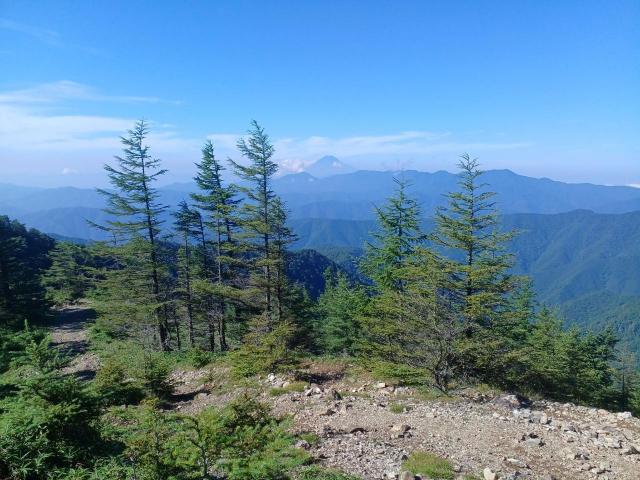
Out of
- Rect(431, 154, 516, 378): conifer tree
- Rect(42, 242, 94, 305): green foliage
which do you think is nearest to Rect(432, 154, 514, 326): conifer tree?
Rect(431, 154, 516, 378): conifer tree

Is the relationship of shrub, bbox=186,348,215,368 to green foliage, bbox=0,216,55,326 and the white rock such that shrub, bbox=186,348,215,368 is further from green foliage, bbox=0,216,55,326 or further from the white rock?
the white rock

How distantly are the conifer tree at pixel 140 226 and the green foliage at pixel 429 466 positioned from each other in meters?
15.8

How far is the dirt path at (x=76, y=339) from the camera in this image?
2165 centimetres

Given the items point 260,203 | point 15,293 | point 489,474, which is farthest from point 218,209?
point 489,474

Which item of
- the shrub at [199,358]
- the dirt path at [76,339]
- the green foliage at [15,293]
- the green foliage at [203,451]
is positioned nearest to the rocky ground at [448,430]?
the green foliage at [203,451]

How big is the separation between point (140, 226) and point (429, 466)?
1841cm

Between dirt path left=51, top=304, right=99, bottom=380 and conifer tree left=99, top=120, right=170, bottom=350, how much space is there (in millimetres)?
4059

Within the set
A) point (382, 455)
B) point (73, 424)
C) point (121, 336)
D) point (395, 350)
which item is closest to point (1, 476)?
point (73, 424)

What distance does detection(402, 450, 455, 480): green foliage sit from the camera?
26.3ft

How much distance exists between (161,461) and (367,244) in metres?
16.6

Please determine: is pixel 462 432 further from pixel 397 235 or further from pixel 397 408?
pixel 397 235

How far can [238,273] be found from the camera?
21.7 meters

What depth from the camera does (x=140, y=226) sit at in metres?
21.1

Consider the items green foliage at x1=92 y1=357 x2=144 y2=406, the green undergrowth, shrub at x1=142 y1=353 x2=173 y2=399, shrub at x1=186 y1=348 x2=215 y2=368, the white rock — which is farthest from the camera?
shrub at x1=186 y1=348 x2=215 y2=368
